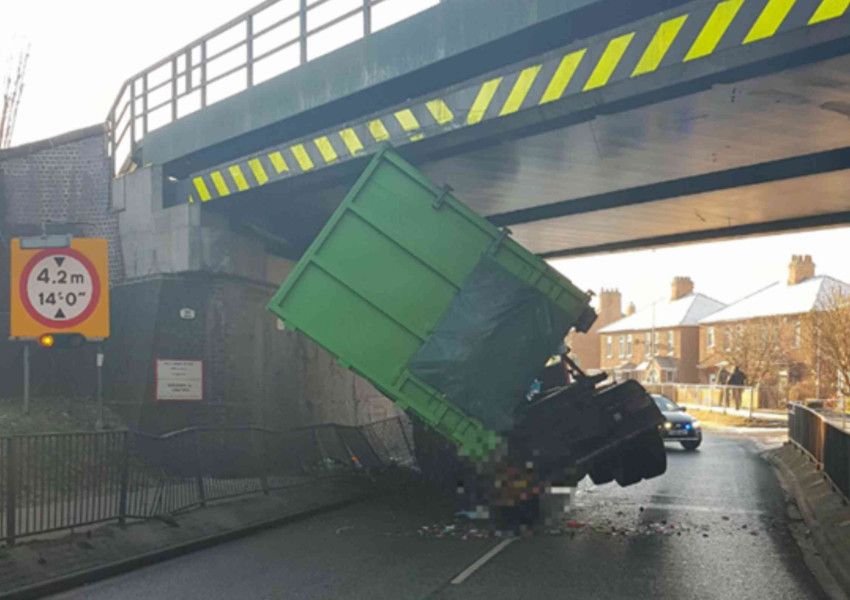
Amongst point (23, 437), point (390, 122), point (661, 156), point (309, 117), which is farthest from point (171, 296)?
point (661, 156)

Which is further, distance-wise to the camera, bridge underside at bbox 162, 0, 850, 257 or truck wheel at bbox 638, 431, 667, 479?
truck wheel at bbox 638, 431, 667, 479

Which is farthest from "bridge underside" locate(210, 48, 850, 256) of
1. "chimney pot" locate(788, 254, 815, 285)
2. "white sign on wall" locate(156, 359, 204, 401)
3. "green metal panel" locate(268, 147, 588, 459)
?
"chimney pot" locate(788, 254, 815, 285)

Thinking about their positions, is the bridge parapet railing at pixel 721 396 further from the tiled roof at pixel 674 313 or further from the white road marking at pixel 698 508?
the white road marking at pixel 698 508

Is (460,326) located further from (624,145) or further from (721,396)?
(721,396)

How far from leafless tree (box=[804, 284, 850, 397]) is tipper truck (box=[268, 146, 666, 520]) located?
41.7m

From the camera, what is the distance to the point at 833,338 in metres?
49.7

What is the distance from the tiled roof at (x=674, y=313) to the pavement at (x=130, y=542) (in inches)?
2912

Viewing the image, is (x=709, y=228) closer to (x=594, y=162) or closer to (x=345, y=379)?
(x=594, y=162)

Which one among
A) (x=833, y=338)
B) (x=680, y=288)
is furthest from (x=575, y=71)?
(x=680, y=288)

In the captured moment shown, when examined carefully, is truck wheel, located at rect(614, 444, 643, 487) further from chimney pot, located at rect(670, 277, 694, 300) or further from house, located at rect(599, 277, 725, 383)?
chimney pot, located at rect(670, 277, 694, 300)

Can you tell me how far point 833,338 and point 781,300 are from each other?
24.0 m

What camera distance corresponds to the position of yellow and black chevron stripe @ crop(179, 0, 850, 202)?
8766mm

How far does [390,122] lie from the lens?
41.0ft

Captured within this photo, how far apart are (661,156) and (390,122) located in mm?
4040
